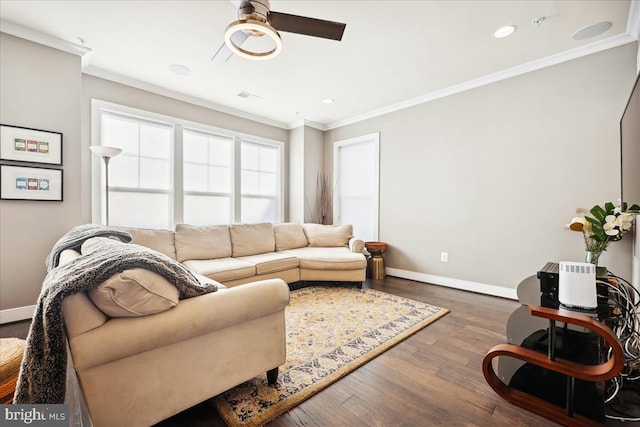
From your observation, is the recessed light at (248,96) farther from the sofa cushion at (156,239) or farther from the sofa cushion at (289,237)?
the sofa cushion at (156,239)

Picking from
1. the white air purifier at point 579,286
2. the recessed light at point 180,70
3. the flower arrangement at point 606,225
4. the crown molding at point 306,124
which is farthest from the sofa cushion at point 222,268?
the flower arrangement at point 606,225

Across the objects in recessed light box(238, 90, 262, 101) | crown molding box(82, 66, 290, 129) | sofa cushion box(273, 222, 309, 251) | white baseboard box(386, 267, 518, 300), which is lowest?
white baseboard box(386, 267, 518, 300)

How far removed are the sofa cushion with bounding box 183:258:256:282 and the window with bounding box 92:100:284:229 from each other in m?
1.15

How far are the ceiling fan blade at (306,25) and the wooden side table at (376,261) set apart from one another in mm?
3028

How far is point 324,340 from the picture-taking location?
7.32 ft

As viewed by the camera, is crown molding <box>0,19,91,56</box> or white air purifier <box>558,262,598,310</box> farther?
crown molding <box>0,19,91,56</box>

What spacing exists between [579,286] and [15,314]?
4.42 metres

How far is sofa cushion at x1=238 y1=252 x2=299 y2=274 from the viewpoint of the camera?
3281 millimetres

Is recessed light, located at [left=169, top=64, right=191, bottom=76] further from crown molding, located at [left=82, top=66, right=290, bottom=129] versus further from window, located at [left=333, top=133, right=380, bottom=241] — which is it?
window, located at [left=333, top=133, right=380, bottom=241]

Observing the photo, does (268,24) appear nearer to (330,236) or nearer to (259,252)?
(259,252)

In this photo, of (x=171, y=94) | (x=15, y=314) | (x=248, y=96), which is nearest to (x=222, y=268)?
(x=15, y=314)

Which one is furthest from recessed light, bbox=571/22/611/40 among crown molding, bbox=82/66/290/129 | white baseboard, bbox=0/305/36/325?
white baseboard, bbox=0/305/36/325

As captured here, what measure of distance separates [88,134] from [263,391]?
3.50 meters

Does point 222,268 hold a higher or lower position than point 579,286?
lower
